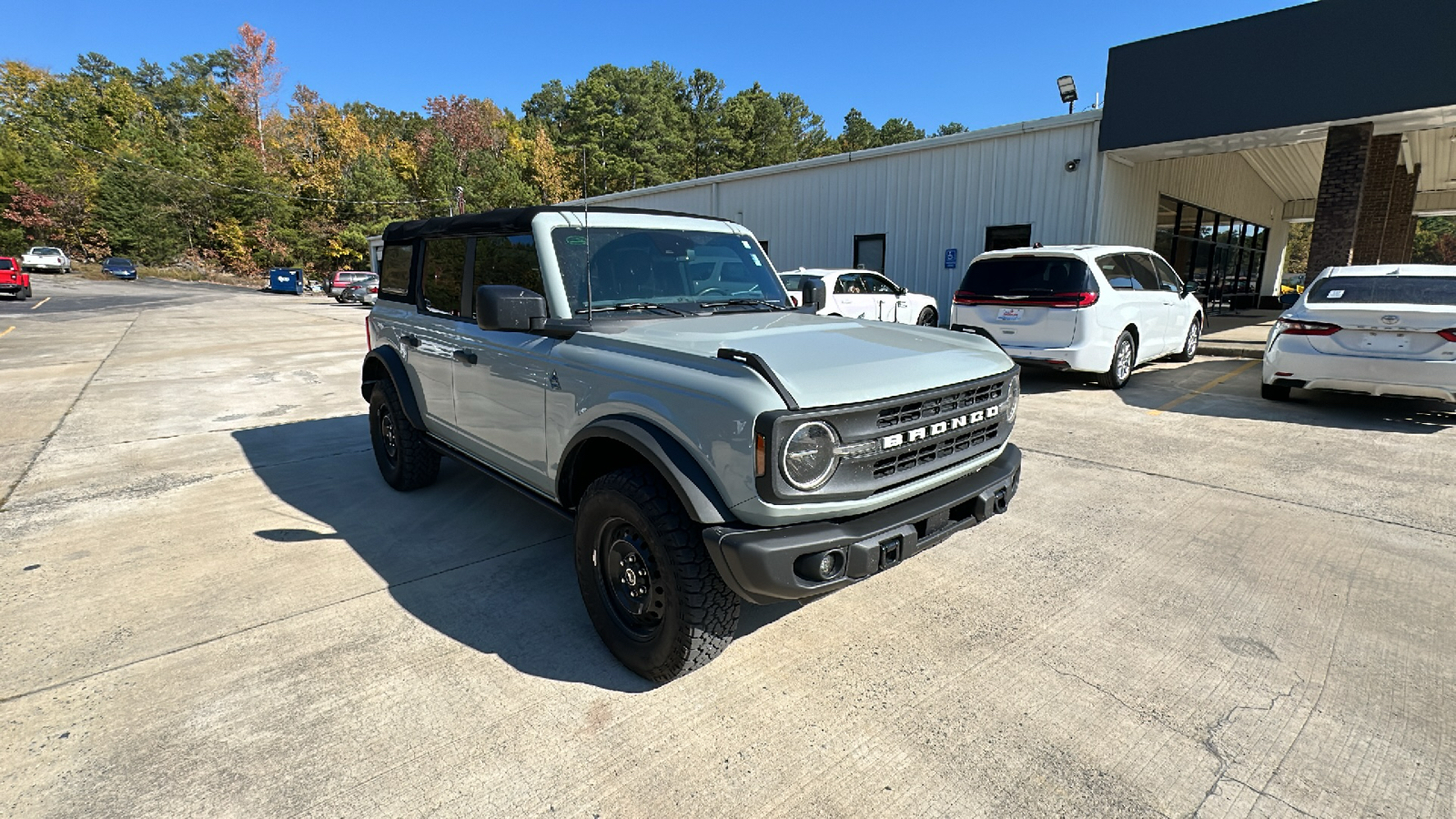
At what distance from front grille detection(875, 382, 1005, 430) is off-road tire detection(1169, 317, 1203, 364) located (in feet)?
30.9

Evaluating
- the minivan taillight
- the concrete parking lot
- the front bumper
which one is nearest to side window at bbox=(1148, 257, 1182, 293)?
the minivan taillight

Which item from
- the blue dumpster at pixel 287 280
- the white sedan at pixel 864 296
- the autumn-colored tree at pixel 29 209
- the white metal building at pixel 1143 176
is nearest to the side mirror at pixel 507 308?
the white sedan at pixel 864 296

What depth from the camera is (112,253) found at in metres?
51.7

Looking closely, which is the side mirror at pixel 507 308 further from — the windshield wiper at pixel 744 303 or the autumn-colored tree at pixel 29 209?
the autumn-colored tree at pixel 29 209

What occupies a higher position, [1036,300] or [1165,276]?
[1165,276]

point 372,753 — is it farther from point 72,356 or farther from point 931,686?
point 72,356

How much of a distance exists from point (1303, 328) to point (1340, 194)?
633cm

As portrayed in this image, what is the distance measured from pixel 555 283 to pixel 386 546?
2009 mm

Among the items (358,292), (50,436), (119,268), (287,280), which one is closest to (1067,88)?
(50,436)

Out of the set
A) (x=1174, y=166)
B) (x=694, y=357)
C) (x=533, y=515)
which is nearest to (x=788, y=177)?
(x=1174, y=166)

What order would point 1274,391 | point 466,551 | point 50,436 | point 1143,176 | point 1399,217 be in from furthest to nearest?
point 1399,217 → point 1143,176 → point 1274,391 → point 50,436 → point 466,551

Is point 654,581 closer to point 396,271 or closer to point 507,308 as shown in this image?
point 507,308

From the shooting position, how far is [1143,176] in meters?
13.7

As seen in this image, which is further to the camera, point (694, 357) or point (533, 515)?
point (533, 515)
